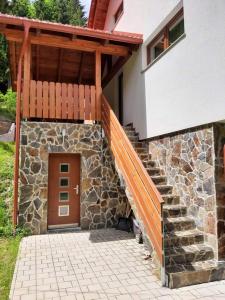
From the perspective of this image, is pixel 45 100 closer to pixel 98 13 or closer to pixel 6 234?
A: pixel 6 234

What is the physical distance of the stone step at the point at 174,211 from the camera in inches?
243

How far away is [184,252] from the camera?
17.3 feet

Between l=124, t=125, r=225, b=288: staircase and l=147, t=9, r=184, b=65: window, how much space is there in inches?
162

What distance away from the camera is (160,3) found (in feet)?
24.9

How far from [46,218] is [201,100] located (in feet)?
17.8

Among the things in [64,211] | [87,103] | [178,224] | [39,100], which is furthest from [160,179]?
[39,100]

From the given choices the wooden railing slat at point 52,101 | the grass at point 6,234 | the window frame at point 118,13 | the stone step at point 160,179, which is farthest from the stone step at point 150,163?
the window frame at point 118,13

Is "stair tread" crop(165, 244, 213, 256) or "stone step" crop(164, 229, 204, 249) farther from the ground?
"stone step" crop(164, 229, 204, 249)

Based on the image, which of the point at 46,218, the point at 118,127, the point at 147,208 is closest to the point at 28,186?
the point at 46,218

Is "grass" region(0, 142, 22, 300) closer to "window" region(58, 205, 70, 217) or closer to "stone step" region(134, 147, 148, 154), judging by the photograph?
"window" region(58, 205, 70, 217)

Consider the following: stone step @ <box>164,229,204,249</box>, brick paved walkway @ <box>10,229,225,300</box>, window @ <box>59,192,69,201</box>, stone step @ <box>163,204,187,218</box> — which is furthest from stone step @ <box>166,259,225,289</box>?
window @ <box>59,192,69,201</box>

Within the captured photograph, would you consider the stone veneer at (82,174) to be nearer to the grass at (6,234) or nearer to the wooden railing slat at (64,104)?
the wooden railing slat at (64,104)

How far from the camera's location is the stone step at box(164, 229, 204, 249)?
5.48 m

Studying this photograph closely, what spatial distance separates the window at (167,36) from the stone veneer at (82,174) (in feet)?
9.67
